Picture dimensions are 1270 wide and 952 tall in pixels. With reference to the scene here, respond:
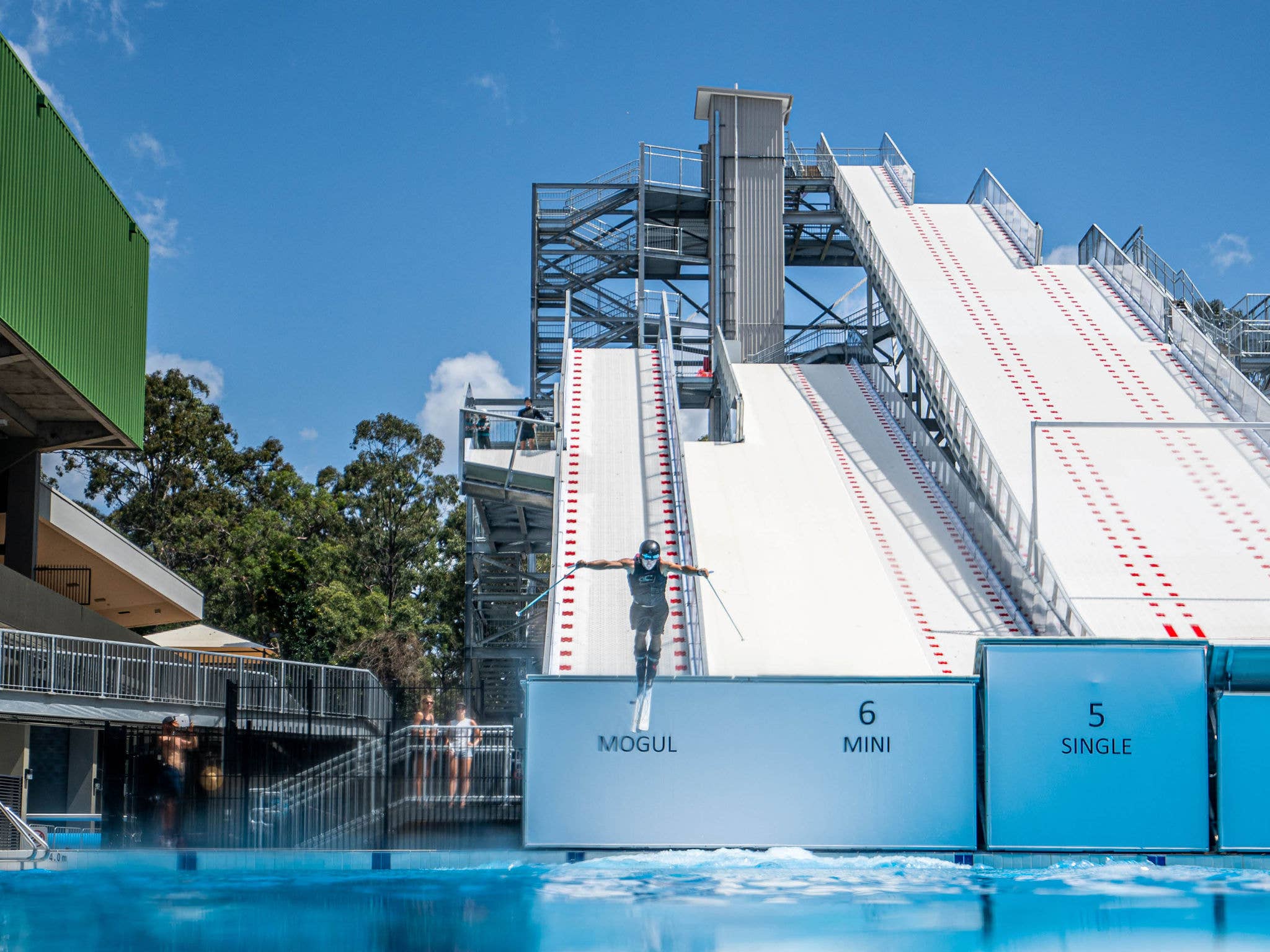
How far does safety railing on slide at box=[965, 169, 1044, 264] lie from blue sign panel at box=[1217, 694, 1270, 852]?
2139 centimetres

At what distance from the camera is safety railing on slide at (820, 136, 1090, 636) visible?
1908cm

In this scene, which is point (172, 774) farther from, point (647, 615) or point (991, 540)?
point (991, 540)

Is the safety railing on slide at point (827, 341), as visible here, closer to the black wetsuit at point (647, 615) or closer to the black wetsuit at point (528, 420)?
the black wetsuit at point (528, 420)

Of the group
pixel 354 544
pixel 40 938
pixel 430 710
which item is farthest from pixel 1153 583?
pixel 354 544

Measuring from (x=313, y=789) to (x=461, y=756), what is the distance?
1.73 metres

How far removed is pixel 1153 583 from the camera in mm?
19281

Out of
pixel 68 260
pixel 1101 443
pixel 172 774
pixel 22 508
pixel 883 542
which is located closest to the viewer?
pixel 172 774

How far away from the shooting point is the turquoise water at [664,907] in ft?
32.6

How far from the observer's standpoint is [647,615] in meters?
13.8

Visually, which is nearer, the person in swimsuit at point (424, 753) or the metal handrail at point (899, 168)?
the person in swimsuit at point (424, 753)

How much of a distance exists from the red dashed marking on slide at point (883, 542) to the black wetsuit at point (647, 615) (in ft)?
17.9

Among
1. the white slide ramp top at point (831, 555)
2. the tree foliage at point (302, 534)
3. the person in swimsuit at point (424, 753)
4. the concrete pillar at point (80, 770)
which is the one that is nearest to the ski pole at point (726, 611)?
the white slide ramp top at point (831, 555)

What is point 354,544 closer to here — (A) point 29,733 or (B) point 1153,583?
(A) point 29,733

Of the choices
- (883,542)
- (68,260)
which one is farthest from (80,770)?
(883,542)
